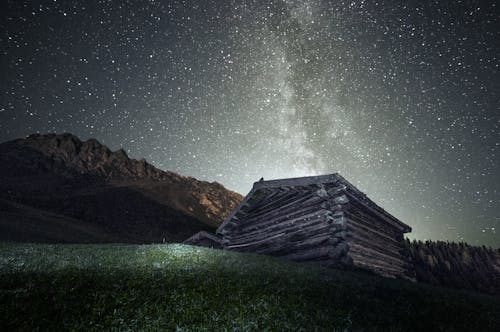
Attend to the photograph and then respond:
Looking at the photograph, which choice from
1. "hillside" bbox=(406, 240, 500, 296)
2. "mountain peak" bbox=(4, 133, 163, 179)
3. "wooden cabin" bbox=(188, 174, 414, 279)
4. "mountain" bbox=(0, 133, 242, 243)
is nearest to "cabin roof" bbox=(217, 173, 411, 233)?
"wooden cabin" bbox=(188, 174, 414, 279)

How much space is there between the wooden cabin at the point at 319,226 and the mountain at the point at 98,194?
2982 cm

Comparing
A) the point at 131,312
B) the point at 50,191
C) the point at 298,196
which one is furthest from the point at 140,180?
the point at 131,312

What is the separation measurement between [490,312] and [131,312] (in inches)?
345

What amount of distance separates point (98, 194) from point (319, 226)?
91.3 m

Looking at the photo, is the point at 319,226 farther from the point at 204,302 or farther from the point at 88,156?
the point at 88,156

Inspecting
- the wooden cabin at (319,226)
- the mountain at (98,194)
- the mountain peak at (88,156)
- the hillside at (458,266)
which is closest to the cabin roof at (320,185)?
the wooden cabin at (319,226)

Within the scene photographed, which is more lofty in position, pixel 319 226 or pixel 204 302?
pixel 319 226

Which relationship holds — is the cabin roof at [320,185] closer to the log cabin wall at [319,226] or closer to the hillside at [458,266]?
the log cabin wall at [319,226]

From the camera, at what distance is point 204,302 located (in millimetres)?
5363

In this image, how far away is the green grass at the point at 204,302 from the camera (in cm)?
438

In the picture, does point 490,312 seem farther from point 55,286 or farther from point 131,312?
point 55,286

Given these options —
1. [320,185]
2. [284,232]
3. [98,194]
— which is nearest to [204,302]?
[320,185]

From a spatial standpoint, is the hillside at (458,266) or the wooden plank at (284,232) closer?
the wooden plank at (284,232)

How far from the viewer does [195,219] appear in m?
89.3
